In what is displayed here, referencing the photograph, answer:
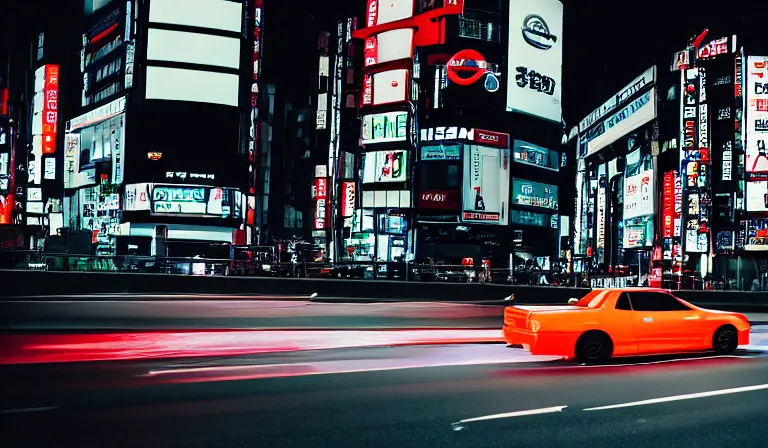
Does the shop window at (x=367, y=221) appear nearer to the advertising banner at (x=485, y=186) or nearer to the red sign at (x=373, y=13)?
the advertising banner at (x=485, y=186)

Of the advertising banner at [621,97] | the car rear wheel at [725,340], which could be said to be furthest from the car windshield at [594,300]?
the advertising banner at [621,97]

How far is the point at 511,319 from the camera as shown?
13867 millimetres

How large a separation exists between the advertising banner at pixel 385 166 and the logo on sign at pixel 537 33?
1558 centimetres

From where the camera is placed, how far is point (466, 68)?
221 ft

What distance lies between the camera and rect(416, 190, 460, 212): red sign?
64.6 meters

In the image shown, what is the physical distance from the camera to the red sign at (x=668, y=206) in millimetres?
66625

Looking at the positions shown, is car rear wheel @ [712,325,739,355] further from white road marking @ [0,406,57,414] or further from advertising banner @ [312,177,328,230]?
advertising banner @ [312,177,328,230]

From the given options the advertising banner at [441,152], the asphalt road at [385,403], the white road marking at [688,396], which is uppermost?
the advertising banner at [441,152]

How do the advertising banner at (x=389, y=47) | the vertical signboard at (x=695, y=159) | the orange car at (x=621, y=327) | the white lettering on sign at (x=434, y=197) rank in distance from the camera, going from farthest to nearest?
the advertising banner at (x=389, y=47) < the white lettering on sign at (x=434, y=197) < the vertical signboard at (x=695, y=159) < the orange car at (x=621, y=327)

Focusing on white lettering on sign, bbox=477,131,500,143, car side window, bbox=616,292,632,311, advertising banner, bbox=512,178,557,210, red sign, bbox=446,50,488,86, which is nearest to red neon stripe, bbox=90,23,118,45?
red sign, bbox=446,50,488,86

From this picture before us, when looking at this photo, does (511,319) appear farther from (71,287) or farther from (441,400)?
(71,287)

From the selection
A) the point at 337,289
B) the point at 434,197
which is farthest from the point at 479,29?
the point at 337,289

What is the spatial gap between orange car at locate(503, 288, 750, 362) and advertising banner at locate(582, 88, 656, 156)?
61394 millimetres

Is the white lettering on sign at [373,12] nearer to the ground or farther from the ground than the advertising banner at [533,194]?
farther from the ground
